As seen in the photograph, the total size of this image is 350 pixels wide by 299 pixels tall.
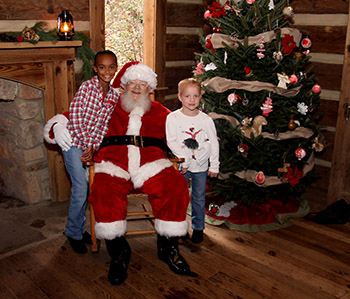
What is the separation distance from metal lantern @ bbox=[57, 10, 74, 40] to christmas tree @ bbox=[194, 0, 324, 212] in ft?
3.82

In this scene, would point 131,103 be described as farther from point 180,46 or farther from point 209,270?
point 180,46

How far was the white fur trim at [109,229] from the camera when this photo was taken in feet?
8.45

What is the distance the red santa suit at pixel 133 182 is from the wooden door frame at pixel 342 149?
1766mm

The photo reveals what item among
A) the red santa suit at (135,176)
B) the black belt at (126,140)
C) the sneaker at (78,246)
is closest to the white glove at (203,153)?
the red santa suit at (135,176)

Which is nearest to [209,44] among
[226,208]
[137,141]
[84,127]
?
[137,141]

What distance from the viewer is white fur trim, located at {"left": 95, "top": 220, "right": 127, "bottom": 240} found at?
258cm

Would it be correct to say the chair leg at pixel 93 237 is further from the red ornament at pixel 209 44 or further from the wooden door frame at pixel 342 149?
the wooden door frame at pixel 342 149

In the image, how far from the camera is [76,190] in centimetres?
282

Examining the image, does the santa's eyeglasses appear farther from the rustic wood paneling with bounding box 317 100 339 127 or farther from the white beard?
the rustic wood paneling with bounding box 317 100 339 127

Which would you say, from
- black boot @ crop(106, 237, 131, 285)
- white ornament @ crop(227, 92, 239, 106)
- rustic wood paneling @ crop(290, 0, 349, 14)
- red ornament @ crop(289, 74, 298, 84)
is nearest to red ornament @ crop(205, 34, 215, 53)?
white ornament @ crop(227, 92, 239, 106)

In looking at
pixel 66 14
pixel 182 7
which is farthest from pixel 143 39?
pixel 66 14

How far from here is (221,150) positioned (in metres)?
3.31

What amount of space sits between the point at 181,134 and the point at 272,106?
0.81m

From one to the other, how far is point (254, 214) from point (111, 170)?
1462 millimetres
